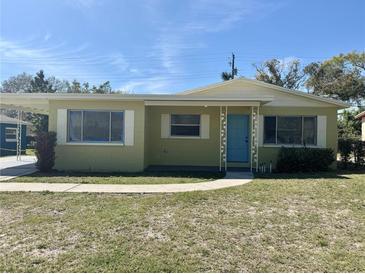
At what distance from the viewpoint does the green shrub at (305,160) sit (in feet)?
41.8

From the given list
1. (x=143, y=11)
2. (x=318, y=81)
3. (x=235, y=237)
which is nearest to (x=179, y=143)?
(x=143, y=11)

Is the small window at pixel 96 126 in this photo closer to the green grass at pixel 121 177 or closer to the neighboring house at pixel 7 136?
the green grass at pixel 121 177

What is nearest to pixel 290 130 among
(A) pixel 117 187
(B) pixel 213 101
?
(B) pixel 213 101

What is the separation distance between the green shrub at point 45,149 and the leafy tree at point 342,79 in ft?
107

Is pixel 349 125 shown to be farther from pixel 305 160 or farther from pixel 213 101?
pixel 213 101

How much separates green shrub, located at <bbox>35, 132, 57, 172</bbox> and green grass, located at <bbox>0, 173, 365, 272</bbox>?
169 inches

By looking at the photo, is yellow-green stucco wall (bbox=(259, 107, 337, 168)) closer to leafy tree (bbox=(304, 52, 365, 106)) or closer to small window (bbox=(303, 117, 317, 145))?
small window (bbox=(303, 117, 317, 145))

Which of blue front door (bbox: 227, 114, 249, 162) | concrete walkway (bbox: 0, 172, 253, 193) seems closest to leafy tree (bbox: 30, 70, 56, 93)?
blue front door (bbox: 227, 114, 249, 162)

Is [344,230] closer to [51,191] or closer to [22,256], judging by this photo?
[22,256]

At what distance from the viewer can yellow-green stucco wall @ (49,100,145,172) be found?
12.5 meters

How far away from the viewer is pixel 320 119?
13.9 meters

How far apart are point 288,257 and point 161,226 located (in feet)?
7.17

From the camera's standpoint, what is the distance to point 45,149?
1212 cm

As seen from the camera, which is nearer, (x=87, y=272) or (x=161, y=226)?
(x=87, y=272)
